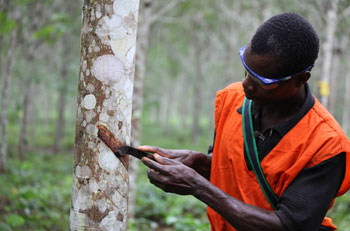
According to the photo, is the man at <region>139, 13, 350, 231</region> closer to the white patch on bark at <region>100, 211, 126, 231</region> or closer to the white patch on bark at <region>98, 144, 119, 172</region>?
the white patch on bark at <region>98, 144, 119, 172</region>

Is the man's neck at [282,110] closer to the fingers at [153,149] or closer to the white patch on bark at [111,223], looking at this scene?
the fingers at [153,149]

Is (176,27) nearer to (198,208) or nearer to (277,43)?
(198,208)

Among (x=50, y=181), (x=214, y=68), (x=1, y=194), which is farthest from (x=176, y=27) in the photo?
(x=1, y=194)

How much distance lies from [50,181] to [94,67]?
27.0 feet

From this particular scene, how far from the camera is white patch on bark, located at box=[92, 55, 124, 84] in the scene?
1673 mm

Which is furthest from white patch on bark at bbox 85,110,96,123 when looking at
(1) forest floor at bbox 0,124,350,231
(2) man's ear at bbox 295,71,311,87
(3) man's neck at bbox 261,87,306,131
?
(1) forest floor at bbox 0,124,350,231

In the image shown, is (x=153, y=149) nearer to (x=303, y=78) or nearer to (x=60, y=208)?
(x=303, y=78)

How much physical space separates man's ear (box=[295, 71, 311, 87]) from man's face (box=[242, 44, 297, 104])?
0.10 feet

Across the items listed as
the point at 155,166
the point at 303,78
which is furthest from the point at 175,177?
the point at 303,78

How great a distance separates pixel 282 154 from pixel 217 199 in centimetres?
42

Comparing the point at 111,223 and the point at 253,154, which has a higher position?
the point at 253,154

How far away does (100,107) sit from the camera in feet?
5.53

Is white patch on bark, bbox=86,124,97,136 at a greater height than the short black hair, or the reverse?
the short black hair

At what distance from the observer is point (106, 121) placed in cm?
170
